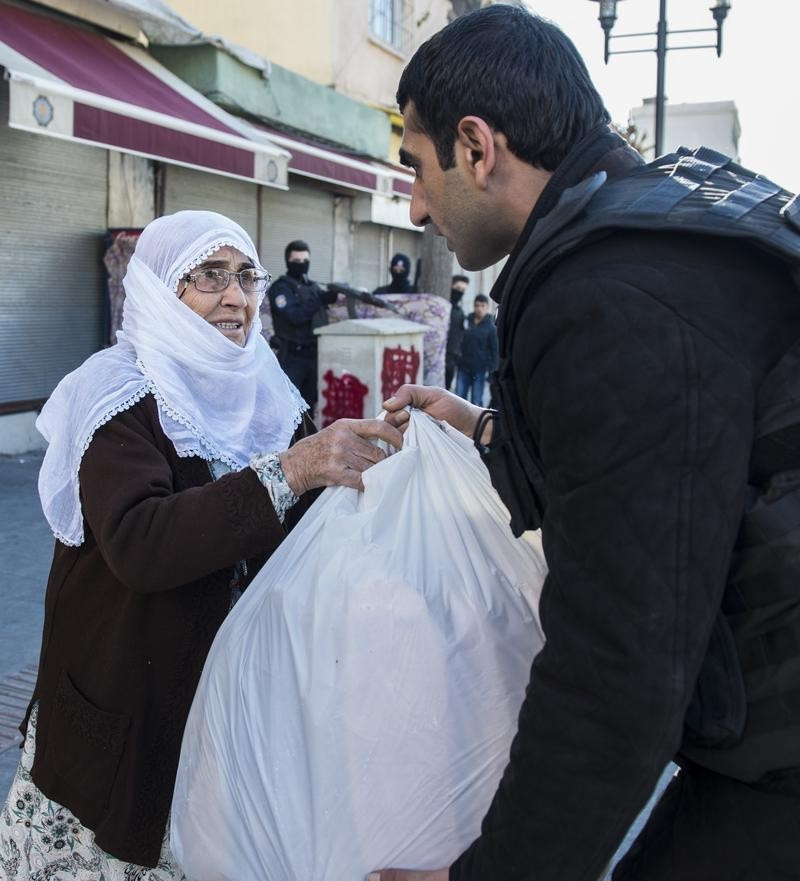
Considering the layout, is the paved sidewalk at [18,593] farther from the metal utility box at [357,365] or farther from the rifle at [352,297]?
the rifle at [352,297]

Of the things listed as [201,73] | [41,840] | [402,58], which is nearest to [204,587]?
[41,840]

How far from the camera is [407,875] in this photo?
128 centimetres

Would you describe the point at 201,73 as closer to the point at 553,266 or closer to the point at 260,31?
the point at 260,31

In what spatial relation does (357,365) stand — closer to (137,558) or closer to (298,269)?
(298,269)

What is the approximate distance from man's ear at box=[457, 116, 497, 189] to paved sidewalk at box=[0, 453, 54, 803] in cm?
267

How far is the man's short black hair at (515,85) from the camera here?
1132mm

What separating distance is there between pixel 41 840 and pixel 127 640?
50 centimetres

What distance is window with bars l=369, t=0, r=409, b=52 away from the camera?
14422mm

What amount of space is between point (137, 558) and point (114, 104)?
601cm

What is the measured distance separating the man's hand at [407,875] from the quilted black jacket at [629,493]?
0.76 ft

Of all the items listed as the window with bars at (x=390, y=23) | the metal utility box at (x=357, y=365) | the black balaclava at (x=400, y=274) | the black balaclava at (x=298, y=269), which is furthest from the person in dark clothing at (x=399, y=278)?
the window with bars at (x=390, y=23)

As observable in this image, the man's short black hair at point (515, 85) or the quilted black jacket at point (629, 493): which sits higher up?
the man's short black hair at point (515, 85)

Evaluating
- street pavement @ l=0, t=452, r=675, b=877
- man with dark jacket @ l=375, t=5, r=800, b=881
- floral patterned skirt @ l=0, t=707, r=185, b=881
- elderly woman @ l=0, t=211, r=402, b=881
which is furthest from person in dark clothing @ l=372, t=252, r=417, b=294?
man with dark jacket @ l=375, t=5, r=800, b=881

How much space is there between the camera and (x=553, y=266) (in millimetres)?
1001
